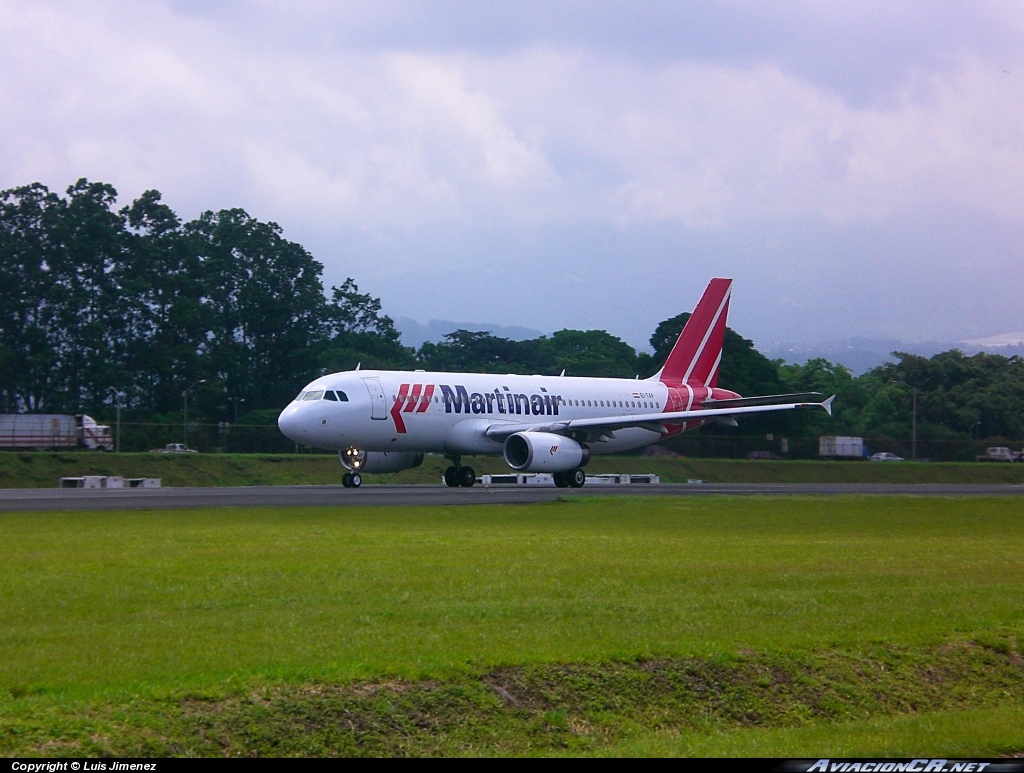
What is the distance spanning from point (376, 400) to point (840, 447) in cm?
4084

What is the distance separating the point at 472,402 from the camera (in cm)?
4466

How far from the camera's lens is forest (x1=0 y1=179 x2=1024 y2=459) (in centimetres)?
7750

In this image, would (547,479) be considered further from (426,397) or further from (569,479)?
(426,397)

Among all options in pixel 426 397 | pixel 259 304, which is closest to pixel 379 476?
pixel 426 397

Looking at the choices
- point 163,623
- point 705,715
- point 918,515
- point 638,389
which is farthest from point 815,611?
point 638,389

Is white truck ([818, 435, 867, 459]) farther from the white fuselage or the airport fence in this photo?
the white fuselage

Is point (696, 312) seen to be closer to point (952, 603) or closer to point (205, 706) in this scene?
point (952, 603)

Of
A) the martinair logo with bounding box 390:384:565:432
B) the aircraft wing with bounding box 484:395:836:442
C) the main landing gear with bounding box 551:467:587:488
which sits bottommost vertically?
the main landing gear with bounding box 551:467:587:488

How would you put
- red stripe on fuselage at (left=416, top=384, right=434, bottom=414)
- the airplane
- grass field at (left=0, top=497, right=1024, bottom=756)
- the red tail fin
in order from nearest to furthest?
A: grass field at (left=0, top=497, right=1024, bottom=756), the airplane, red stripe on fuselage at (left=416, top=384, right=434, bottom=414), the red tail fin

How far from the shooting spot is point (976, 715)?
1137 centimetres

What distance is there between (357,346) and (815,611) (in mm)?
80722

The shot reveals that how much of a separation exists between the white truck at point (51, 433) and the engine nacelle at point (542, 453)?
28.4m

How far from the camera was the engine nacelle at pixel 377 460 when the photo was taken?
43656mm

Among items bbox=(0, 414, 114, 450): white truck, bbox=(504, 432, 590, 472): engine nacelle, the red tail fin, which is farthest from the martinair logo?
bbox=(0, 414, 114, 450): white truck
